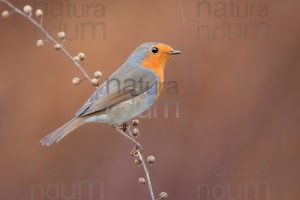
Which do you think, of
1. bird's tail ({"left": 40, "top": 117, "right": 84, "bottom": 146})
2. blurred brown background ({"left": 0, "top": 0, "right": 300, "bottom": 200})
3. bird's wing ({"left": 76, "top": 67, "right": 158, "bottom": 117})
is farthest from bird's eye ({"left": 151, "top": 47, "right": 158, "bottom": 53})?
blurred brown background ({"left": 0, "top": 0, "right": 300, "bottom": 200})

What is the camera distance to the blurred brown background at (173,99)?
18.3 feet

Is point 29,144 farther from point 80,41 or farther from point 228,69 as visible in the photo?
point 228,69

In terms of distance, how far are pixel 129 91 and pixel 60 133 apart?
653mm

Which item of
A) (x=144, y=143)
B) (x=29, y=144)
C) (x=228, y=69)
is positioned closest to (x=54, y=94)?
(x=29, y=144)

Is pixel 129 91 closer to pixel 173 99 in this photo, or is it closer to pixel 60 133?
pixel 60 133

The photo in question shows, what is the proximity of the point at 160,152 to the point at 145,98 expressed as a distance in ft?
4.79

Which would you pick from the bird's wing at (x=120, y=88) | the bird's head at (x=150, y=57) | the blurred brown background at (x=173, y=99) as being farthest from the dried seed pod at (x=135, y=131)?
the blurred brown background at (x=173, y=99)

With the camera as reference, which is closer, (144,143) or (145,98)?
(145,98)

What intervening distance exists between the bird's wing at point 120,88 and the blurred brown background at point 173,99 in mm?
1187

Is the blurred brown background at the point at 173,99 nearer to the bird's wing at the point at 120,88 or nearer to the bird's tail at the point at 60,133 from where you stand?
the bird's wing at the point at 120,88

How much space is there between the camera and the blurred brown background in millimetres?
5570

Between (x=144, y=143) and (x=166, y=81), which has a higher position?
(x=166, y=81)

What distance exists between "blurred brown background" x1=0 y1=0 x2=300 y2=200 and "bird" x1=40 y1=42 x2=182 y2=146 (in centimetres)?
114

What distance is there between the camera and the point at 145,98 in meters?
4.23
